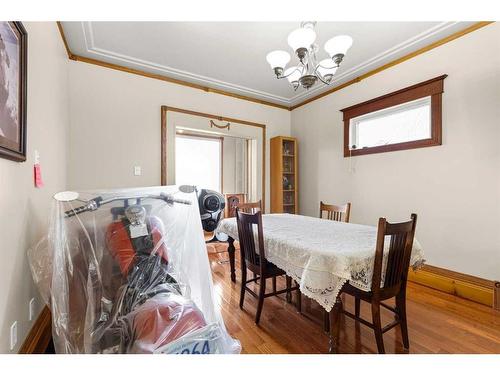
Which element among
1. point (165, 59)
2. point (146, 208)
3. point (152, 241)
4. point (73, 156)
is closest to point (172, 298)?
point (152, 241)

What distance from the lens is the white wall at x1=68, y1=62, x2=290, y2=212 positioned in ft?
9.02

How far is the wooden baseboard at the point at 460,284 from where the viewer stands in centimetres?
207

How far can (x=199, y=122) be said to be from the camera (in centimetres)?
348

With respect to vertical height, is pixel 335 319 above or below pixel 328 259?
below

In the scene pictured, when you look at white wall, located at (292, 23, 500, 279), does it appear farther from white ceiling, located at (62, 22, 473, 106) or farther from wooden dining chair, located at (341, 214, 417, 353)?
wooden dining chair, located at (341, 214, 417, 353)

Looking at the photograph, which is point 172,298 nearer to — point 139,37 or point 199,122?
point 139,37

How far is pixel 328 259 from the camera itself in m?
1.34

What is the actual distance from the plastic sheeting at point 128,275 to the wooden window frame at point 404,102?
2605 mm

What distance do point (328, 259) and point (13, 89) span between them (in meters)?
1.82

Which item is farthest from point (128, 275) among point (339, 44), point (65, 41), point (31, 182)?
point (65, 41)

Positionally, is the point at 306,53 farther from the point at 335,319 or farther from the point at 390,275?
the point at 335,319

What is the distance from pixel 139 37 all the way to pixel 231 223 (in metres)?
2.18

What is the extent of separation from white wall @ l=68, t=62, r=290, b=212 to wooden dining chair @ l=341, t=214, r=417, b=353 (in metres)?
2.80
